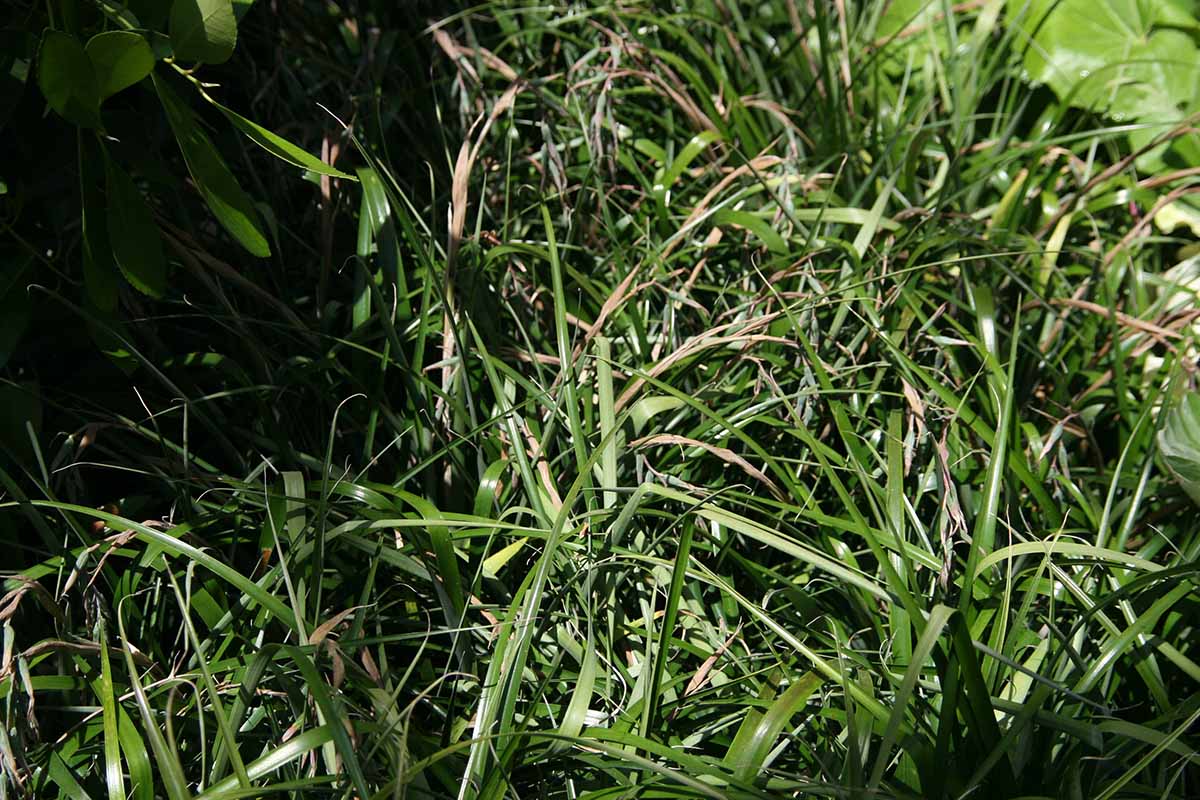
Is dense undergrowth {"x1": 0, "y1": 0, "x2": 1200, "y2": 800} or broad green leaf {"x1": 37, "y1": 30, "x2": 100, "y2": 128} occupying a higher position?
broad green leaf {"x1": 37, "y1": 30, "x2": 100, "y2": 128}

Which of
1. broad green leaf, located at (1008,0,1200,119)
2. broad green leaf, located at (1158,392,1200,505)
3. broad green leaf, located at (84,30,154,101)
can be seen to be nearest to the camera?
broad green leaf, located at (84,30,154,101)

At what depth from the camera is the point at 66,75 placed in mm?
941

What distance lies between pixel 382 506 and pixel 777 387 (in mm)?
580

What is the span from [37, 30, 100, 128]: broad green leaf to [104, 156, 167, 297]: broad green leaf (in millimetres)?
69

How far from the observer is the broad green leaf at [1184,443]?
4.33 feet

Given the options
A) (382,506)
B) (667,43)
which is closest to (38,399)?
(382,506)

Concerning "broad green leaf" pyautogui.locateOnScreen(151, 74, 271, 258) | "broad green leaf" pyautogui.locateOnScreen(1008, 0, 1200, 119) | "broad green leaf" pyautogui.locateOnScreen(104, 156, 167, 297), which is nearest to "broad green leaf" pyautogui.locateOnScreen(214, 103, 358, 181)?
"broad green leaf" pyautogui.locateOnScreen(151, 74, 271, 258)

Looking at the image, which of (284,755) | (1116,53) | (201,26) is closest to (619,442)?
(284,755)

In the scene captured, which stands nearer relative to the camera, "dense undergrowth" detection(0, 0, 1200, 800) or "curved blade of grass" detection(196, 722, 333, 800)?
"curved blade of grass" detection(196, 722, 333, 800)

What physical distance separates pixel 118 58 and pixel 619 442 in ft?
2.54

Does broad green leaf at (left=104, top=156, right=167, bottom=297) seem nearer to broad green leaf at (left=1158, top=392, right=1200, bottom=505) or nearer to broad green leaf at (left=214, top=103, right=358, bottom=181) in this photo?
broad green leaf at (left=214, top=103, right=358, bottom=181)

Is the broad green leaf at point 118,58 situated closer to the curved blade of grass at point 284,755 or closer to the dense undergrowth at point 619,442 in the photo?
the dense undergrowth at point 619,442

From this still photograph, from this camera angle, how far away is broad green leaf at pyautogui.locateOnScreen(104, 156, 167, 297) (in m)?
1.03

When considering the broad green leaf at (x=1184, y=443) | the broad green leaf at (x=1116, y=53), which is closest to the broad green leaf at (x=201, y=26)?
the broad green leaf at (x=1184, y=443)
